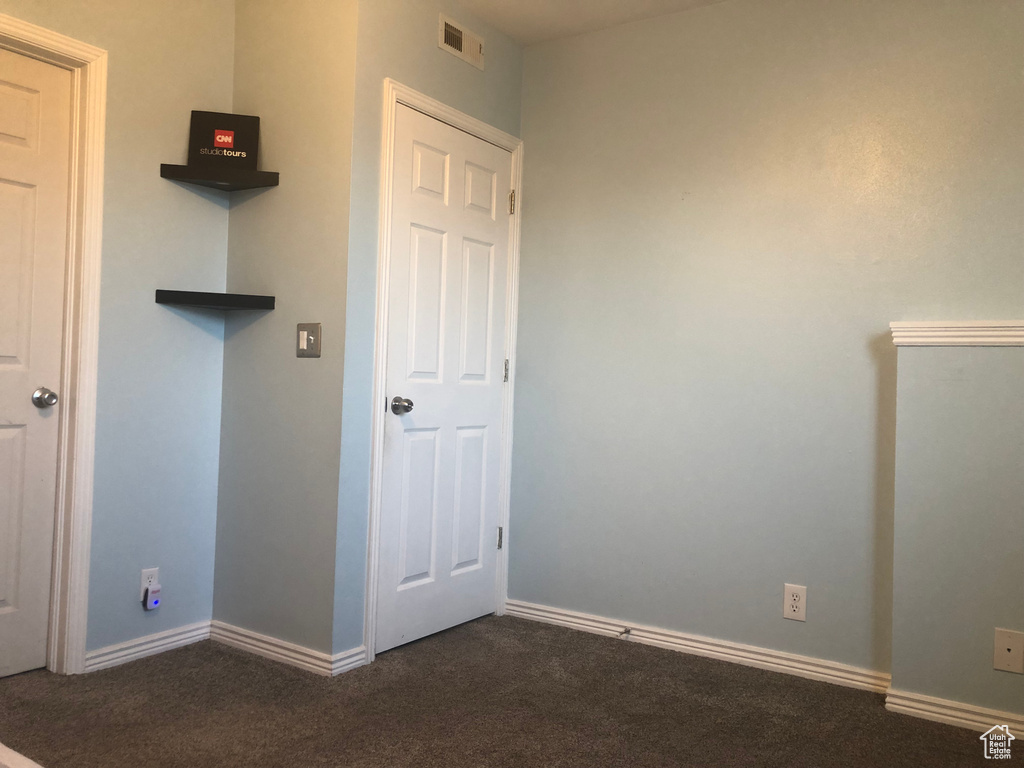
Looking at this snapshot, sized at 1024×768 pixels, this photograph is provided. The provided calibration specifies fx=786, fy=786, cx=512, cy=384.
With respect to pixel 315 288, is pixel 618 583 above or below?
below

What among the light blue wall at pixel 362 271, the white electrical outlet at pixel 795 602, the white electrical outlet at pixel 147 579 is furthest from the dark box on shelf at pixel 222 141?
the white electrical outlet at pixel 795 602

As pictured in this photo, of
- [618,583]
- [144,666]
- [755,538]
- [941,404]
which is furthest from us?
[618,583]

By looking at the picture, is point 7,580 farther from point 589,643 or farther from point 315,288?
point 589,643

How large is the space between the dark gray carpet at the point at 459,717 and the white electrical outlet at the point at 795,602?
216 millimetres

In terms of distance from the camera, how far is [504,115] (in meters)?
3.37

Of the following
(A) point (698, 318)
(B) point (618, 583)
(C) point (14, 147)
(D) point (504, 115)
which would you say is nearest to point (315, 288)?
(C) point (14, 147)

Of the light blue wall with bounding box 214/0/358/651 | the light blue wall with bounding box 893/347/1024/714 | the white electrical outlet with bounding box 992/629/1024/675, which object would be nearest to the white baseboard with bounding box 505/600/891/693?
the light blue wall with bounding box 893/347/1024/714

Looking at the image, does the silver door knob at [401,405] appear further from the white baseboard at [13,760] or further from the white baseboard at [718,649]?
the white baseboard at [13,760]

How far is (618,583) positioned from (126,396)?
1.97m

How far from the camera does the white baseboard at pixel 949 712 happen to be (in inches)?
91.7

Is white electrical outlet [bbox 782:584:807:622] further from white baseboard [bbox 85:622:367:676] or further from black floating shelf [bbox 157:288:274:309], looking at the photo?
black floating shelf [bbox 157:288:274:309]

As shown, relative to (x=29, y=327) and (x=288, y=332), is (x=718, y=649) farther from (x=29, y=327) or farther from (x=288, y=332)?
(x=29, y=327)

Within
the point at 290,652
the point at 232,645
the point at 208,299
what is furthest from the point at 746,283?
the point at 232,645

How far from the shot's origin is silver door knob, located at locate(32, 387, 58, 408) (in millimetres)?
2516
